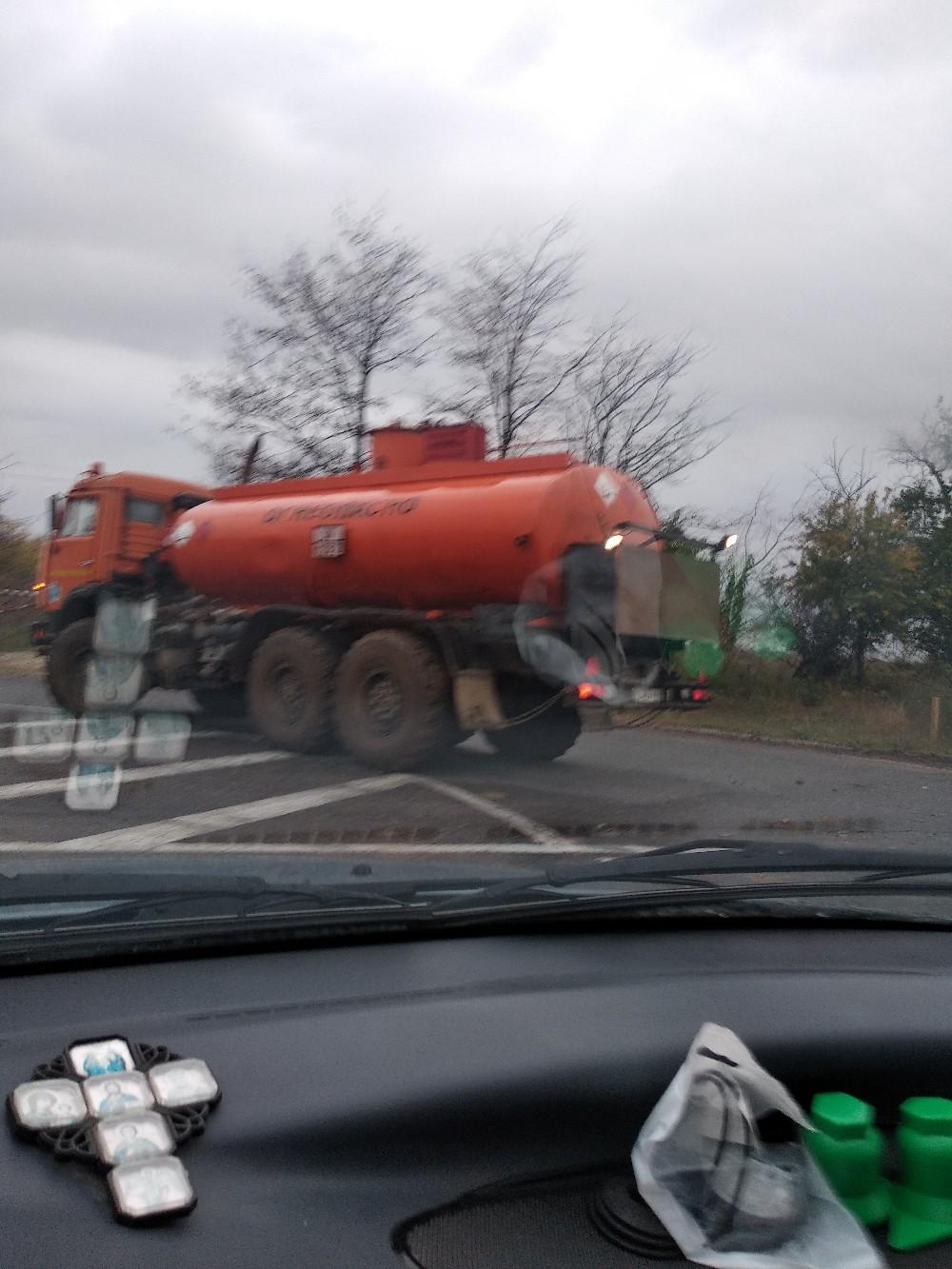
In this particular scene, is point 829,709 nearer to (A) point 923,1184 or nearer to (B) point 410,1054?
(A) point 923,1184

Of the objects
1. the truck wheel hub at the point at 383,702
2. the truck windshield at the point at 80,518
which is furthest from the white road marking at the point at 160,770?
the truck windshield at the point at 80,518

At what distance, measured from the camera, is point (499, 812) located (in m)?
8.34

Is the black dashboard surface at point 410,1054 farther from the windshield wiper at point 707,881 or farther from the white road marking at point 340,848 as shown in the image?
the white road marking at point 340,848

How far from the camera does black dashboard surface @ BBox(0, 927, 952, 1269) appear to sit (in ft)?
6.46

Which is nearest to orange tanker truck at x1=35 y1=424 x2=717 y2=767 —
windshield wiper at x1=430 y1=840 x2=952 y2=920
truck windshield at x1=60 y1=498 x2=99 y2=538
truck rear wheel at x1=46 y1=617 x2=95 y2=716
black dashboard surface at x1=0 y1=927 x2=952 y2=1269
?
→ truck rear wheel at x1=46 y1=617 x2=95 y2=716

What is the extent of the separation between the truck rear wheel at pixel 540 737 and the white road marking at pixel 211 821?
1.67 meters

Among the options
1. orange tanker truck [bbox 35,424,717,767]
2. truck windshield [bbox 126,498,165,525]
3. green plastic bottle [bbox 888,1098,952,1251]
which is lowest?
green plastic bottle [bbox 888,1098,952,1251]

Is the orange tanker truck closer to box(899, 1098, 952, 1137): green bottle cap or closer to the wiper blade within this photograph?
the wiper blade

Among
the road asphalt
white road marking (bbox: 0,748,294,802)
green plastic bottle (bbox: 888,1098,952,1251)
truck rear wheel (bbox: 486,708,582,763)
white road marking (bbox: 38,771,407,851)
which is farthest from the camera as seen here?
truck rear wheel (bbox: 486,708,582,763)

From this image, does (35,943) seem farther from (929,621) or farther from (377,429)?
(929,621)

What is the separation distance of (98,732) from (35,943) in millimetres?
9419

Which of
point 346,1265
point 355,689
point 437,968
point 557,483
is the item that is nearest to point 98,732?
point 355,689

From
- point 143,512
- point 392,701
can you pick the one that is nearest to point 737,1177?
point 392,701

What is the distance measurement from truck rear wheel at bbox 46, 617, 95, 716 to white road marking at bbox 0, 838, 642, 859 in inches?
263
